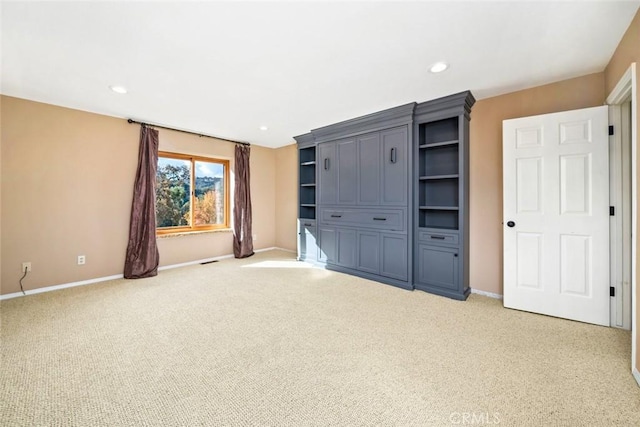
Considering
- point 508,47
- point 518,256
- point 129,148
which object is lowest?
point 518,256

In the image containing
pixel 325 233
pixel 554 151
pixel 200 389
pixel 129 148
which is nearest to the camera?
pixel 200 389

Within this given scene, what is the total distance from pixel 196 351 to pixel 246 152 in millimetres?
4169

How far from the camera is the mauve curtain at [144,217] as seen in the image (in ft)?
12.9

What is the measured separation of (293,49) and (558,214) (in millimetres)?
2980

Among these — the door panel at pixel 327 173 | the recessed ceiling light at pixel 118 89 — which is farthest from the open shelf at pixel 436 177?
the recessed ceiling light at pixel 118 89

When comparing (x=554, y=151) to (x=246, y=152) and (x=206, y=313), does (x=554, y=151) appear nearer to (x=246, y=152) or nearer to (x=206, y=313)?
(x=206, y=313)

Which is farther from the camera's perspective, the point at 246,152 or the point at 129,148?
the point at 246,152

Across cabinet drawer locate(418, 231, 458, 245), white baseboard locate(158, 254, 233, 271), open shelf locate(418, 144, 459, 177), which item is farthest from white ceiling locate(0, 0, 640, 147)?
white baseboard locate(158, 254, 233, 271)

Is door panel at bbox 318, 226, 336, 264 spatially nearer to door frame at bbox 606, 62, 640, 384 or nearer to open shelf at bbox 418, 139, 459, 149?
open shelf at bbox 418, 139, 459, 149

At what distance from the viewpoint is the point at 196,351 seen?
2.03m

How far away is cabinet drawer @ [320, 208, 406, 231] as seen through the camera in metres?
3.56

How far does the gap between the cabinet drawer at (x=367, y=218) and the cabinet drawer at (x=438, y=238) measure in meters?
0.27

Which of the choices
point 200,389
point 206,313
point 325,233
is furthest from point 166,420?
point 325,233

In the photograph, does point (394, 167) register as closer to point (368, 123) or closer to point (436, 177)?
point (436, 177)
